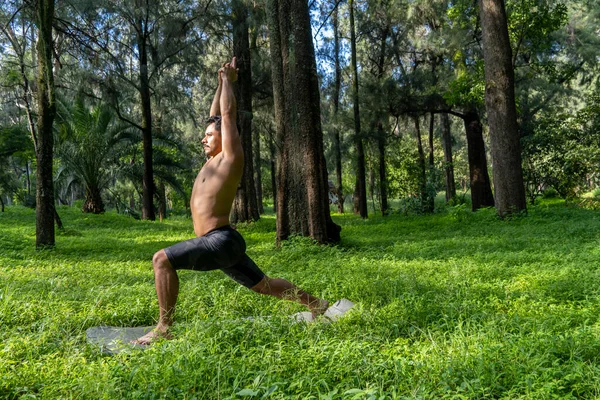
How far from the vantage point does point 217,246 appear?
143 inches

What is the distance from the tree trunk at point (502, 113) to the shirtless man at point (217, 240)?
8462 mm

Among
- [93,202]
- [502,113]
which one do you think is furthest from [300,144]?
[93,202]

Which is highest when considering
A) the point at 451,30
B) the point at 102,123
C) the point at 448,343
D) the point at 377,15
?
the point at 377,15

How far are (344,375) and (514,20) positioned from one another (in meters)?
12.9

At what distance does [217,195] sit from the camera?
3.79m

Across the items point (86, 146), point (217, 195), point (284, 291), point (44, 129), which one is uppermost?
point (86, 146)

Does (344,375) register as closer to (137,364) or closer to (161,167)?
(137,364)

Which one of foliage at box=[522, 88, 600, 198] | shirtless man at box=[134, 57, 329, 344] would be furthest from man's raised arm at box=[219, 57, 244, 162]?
foliage at box=[522, 88, 600, 198]

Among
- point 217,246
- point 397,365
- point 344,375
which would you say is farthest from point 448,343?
point 217,246

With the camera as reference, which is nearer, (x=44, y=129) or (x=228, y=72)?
(x=228, y=72)

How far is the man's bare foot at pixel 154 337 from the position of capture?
341 centimetres

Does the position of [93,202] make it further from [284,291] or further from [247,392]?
[247,392]

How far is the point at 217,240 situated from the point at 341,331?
117cm

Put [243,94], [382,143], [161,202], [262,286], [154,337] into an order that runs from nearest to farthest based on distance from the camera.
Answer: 1. [154,337]
2. [262,286]
3. [243,94]
4. [382,143]
5. [161,202]
